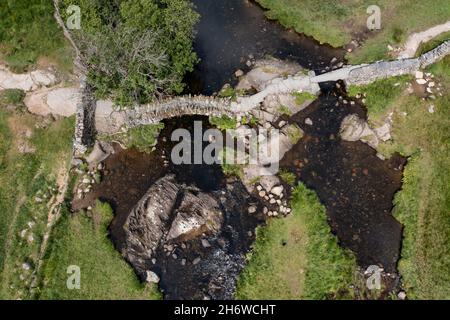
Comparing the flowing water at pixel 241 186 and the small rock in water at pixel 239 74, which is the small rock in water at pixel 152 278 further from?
the small rock in water at pixel 239 74

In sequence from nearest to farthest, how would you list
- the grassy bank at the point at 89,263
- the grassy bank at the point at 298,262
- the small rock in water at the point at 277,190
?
1. the grassy bank at the point at 298,262
2. the grassy bank at the point at 89,263
3. the small rock in water at the point at 277,190

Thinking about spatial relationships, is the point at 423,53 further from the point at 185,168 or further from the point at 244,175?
the point at 185,168

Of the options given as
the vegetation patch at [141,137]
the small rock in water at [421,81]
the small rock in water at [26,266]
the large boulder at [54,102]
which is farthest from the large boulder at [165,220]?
the small rock in water at [421,81]

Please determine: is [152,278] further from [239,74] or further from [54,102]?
[239,74]

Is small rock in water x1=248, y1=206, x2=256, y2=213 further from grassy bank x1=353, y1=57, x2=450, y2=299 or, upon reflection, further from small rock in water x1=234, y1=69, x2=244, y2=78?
small rock in water x1=234, y1=69, x2=244, y2=78

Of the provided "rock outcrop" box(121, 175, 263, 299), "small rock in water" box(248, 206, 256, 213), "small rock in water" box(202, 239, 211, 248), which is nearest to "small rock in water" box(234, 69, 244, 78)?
"rock outcrop" box(121, 175, 263, 299)

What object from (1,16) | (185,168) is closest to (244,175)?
(185,168)
